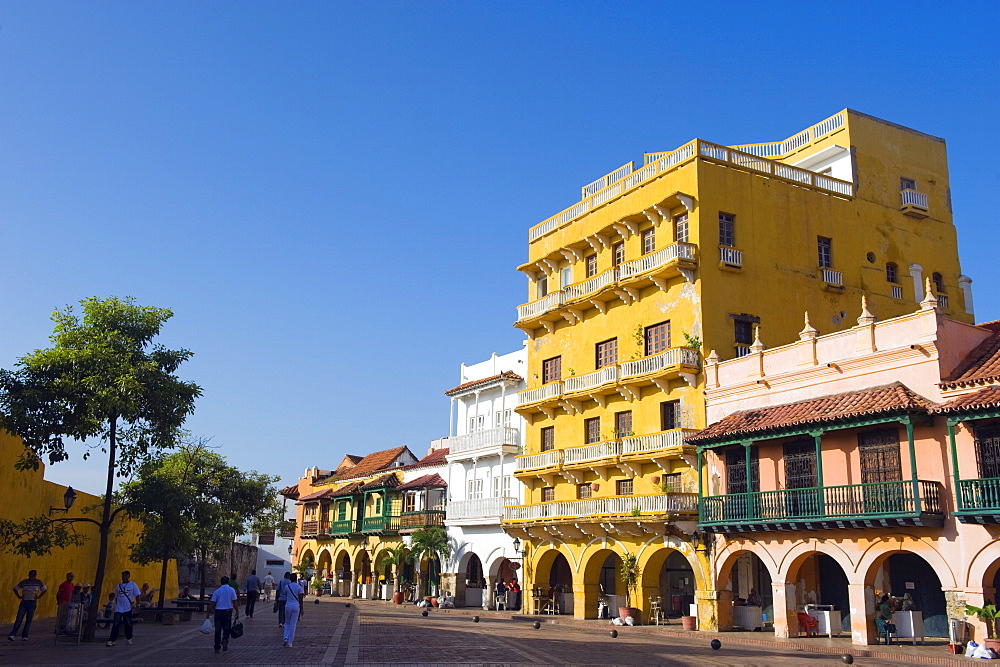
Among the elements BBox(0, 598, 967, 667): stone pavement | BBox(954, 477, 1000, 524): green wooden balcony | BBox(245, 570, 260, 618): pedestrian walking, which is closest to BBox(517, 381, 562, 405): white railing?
BBox(0, 598, 967, 667): stone pavement

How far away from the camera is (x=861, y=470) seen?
1040 inches

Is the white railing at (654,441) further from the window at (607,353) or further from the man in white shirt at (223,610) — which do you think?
the man in white shirt at (223,610)

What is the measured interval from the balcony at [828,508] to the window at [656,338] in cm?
708

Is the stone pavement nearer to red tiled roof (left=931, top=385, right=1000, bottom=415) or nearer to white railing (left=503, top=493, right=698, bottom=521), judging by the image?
white railing (left=503, top=493, right=698, bottom=521)

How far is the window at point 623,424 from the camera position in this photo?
36.6 metres

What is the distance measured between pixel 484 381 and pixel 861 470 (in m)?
24.9

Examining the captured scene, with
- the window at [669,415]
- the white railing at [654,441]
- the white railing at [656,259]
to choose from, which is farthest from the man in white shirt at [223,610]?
the white railing at [656,259]

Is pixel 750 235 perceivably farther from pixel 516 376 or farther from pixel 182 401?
pixel 182 401

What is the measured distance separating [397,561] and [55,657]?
35318 millimetres

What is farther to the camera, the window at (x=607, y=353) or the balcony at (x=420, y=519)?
the balcony at (x=420, y=519)

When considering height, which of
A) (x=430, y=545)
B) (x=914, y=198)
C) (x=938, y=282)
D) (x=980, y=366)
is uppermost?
(x=914, y=198)

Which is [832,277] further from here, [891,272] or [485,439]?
[485,439]

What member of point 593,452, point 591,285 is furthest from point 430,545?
point 591,285

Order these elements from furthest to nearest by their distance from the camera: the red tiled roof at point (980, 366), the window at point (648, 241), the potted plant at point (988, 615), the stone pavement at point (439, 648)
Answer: the window at point (648, 241) → the red tiled roof at point (980, 366) → the potted plant at point (988, 615) → the stone pavement at point (439, 648)
